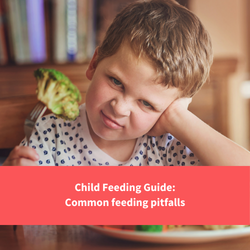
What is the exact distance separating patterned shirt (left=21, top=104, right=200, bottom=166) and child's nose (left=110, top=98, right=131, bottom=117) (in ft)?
0.72

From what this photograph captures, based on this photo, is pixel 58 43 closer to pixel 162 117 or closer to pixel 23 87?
pixel 23 87

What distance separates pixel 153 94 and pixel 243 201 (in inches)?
10.4

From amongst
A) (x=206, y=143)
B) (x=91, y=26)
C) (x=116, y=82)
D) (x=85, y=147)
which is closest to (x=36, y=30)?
(x=91, y=26)

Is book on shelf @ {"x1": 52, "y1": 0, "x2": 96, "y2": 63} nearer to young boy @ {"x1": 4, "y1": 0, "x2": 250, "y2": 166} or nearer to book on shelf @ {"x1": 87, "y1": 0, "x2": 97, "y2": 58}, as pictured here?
book on shelf @ {"x1": 87, "y1": 0, "x2": 97, "y2": 58}

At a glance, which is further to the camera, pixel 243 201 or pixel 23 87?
pixel 23 87

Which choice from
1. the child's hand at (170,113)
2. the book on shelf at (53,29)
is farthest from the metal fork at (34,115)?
the book on shelf at (53,29)

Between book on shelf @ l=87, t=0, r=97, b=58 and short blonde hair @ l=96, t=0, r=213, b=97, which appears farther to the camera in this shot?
book on shelf @ l=87, t=0, r=97, b=58

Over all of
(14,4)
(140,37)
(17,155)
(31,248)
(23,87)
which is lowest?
(31,248)

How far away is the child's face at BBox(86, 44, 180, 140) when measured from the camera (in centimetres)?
56

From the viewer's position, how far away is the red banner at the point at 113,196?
0.43 m

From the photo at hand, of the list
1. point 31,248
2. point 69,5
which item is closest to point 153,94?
point 31,248

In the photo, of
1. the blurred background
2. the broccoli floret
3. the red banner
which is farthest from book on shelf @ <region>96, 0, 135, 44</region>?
the red banner

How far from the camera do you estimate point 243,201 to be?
45cm

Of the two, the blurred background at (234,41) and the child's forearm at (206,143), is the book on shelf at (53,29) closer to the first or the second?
the blurred background at (234,41)
